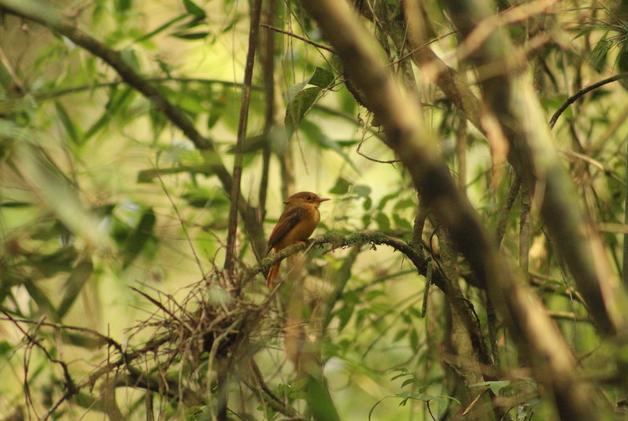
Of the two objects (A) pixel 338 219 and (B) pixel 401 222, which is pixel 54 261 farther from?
(B) pixel 401 222

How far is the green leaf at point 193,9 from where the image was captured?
4.05 metres

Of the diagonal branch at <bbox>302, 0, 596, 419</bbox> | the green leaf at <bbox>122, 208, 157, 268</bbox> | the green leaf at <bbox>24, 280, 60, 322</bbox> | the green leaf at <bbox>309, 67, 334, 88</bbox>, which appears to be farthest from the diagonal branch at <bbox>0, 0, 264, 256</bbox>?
the diagonal branch at <bbox>302, 0, 596, 419</bbox>

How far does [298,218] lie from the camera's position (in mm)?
4617

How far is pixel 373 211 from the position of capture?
418 cm

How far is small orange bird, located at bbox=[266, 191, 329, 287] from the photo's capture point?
4.61 metres

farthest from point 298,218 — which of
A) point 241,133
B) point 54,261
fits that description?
point 241,133

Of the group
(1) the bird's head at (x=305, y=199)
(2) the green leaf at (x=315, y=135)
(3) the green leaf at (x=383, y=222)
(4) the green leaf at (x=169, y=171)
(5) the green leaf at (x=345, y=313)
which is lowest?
(5) the green leaf at (x=345, y=313)

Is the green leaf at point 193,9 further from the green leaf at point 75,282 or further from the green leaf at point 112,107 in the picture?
the green leaf at point 75,282

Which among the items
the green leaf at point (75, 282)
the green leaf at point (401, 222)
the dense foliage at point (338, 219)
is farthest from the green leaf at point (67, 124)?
the green leaf at point (401, 222)

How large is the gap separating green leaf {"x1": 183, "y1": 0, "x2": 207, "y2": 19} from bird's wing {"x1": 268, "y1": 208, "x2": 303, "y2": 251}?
1.06m

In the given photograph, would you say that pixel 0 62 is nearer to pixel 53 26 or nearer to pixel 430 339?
pixel 53 26

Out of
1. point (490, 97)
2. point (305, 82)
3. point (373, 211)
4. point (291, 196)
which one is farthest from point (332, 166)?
point (490, 97)

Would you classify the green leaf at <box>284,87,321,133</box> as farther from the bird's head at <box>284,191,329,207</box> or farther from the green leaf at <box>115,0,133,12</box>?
the green leaf at <box>115,0,133,12</box>

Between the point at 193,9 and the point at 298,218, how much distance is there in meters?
1.16
